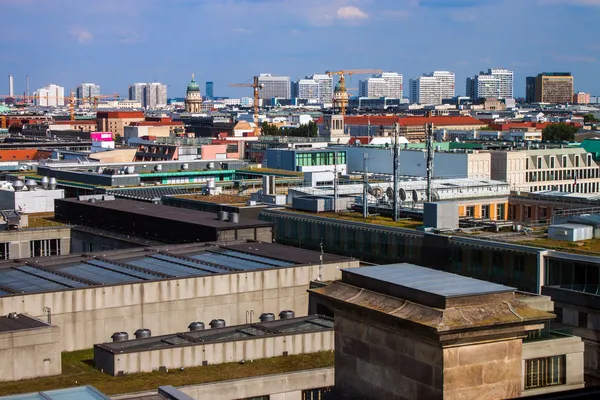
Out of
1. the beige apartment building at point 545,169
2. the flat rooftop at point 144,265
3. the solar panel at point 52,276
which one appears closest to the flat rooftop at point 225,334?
the flat rooftop at point 144,265

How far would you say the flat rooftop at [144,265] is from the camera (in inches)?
1454

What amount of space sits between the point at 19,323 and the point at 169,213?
2200cm

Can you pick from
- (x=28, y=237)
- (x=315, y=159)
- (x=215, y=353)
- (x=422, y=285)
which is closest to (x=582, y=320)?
(x=215, y=353)

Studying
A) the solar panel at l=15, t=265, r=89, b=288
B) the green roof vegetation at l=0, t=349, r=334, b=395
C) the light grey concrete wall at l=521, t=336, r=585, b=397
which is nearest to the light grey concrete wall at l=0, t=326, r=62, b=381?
the green roof vegetation at l=0, t=349, r=334, b=395

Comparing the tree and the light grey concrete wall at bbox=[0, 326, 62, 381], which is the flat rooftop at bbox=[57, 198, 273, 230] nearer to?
the light grey concrete wall at bbox=[0, 326, 62, 381]

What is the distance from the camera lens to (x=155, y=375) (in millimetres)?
28750

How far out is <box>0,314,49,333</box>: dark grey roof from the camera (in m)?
30.0

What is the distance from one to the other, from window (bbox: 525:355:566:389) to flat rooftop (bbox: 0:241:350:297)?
14.2m

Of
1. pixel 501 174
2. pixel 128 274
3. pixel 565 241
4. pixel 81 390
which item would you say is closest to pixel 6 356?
pixel 128 274

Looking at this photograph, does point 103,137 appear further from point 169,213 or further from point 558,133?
point 169,213

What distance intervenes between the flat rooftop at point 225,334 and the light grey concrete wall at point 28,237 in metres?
23.9

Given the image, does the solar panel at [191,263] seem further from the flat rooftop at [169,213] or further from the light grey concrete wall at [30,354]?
the light grey concrete wall at [30,354]

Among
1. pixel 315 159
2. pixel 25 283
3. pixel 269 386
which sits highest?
pixel 315 159

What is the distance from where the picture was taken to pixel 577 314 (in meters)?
33.6
